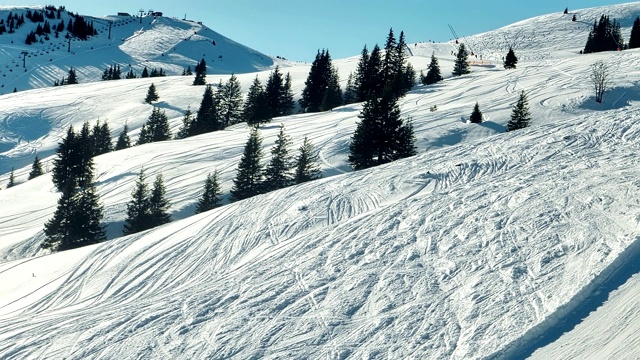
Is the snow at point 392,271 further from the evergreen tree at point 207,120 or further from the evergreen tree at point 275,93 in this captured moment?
the evergreen tree at point 275,93

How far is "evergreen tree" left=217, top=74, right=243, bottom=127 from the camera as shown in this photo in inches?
2532

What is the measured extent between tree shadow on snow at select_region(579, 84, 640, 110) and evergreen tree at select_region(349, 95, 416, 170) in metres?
20.4

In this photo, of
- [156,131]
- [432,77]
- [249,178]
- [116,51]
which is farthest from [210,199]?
[116,51]

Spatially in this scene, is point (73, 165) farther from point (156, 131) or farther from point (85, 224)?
point (156, 131)

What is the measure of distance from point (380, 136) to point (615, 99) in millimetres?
25307

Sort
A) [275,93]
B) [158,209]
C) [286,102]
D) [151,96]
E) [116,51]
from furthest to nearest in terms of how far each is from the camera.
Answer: [116,51] < [151,96] < [286,102] < [275,93] < [158,209]

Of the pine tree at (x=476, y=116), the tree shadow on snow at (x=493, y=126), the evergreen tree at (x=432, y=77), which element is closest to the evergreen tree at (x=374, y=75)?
the evergreen tree at (x=432, y=77)

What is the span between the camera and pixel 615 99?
42.6m

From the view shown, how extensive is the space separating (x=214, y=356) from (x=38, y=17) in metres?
190

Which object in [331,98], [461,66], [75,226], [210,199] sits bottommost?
[75,226]

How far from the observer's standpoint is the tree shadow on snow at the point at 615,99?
41500mm

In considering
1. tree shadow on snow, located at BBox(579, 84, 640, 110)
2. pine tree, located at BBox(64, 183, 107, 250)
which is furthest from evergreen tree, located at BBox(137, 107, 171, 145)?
tree shadow on snow, located at BBox(579, 84, 640, 110)

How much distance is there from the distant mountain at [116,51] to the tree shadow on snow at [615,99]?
11285cm

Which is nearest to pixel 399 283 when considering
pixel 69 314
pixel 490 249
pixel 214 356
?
pixel 490 249
